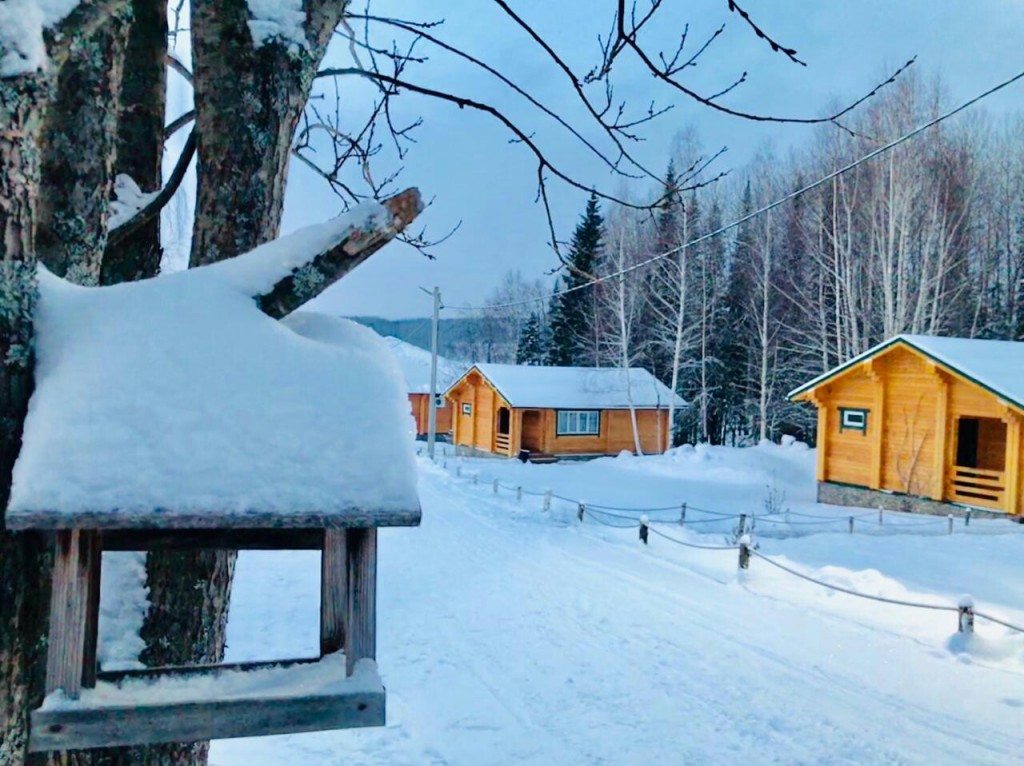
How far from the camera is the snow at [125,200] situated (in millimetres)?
2732

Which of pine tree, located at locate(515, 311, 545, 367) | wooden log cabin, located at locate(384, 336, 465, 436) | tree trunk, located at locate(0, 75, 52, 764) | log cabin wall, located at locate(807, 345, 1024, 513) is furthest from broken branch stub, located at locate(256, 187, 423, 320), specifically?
pine tree, located at locate(515, 311, 545, 367)

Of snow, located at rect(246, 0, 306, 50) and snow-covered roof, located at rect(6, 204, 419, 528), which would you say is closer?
snow-covered roof, located at rect(6, 204, 419, 528)

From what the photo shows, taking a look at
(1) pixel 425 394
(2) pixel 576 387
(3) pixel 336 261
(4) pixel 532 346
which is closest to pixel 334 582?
(3) pixel 336 261

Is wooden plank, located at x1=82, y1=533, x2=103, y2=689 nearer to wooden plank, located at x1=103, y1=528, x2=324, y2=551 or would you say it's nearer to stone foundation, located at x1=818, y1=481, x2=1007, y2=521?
wooden plank, located at x1=103, y1=528, x2=324, y2=551

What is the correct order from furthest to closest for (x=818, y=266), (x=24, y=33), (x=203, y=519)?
(x=818, y=266)
(x=24, y=33)
(x=203, y=519)

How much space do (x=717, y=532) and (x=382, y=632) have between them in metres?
8.48

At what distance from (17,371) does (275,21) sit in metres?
1.62

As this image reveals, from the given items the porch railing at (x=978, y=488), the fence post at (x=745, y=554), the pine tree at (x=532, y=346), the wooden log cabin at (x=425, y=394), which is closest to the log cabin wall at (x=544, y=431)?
the wooden log cabin at (x=425, y=394)

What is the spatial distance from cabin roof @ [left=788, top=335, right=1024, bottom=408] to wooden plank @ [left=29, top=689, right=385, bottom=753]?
16768 mm

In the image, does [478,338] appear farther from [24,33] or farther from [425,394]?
[24,33]

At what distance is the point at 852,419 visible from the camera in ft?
61.7

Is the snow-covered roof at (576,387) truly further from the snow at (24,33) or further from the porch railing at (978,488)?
the snow at (24,33)

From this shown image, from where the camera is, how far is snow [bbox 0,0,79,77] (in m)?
1.60

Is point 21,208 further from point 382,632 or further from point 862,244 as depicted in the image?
point 862,244
